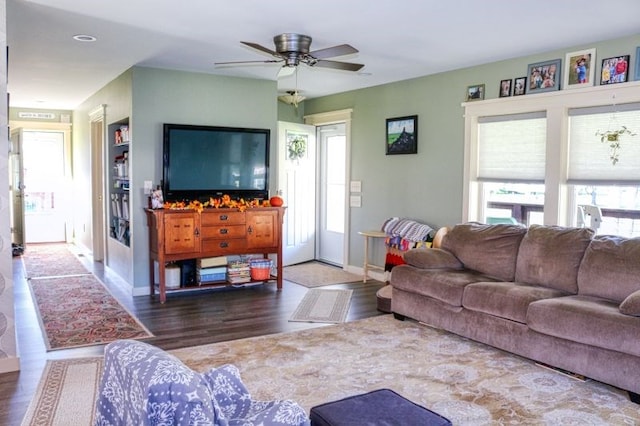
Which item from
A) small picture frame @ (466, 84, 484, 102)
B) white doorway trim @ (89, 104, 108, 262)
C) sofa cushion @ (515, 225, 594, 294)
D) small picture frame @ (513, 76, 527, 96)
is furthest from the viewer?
white doorway trim @ (89, 104, 108, 262)

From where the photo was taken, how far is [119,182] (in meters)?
6.77

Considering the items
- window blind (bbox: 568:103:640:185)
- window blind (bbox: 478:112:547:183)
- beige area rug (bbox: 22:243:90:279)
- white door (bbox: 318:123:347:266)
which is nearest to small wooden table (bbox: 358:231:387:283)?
white door (bbox: 318:123:347:266)

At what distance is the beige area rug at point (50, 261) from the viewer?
22.9 ft

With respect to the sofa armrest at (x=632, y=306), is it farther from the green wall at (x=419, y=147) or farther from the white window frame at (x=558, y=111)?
the green wall at (x=419, y=147)

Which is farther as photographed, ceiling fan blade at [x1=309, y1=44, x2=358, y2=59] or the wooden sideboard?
the wooden sideboard

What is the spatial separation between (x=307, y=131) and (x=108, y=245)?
3.07 meters

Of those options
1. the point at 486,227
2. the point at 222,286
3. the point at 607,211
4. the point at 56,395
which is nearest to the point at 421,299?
the point at 486,227

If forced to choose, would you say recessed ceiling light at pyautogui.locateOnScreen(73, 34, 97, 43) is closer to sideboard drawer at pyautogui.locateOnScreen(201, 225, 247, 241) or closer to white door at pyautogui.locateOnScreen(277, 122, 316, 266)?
sideboard drawer at pyautogui.locateOnScreen(201, 225, 247, 241)

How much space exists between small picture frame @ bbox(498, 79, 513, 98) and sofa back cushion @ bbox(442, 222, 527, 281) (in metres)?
1.29

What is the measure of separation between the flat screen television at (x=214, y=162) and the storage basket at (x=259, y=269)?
746 millimetres

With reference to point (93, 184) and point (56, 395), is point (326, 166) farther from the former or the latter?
point (56, 395)

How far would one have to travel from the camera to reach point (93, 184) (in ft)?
26.2

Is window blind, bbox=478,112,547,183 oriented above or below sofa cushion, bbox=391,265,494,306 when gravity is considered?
above

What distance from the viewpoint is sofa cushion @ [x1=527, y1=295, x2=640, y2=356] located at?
311 centimetres
